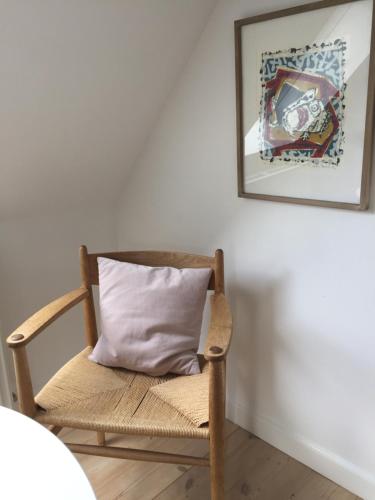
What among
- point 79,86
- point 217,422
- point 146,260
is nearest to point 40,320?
point 146,260

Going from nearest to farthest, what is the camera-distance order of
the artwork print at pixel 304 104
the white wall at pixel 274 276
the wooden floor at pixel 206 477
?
1. the artwork print at pixel 304 104
2. the white wall at pixel 274 276
3. the wooden floor at pixel 206 477

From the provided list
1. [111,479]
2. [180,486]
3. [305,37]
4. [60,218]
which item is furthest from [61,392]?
[305,37]

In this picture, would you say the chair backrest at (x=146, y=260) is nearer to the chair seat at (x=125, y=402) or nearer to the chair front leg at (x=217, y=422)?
the chair seat at (x=125, y=402)

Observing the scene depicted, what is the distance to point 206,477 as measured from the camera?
1.65 m

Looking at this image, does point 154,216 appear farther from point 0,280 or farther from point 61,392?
point 61,392

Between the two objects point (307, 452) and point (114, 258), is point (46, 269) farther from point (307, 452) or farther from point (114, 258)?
point (307, 452)

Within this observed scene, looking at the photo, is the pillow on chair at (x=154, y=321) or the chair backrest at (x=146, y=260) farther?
the chair backrest at (x=146, y=260)

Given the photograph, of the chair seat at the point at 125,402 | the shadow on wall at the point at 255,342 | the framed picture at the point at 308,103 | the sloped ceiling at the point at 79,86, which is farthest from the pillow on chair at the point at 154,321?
the sloped ceiling at the point at 79,86

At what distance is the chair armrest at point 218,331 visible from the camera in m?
1.18

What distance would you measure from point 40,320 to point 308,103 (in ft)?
3.48

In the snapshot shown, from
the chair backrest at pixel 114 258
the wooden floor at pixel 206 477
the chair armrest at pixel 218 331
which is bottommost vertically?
the wooden floor at pixel 206 477

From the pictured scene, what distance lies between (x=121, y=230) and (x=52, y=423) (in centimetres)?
102

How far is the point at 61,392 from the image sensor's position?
1.41 m

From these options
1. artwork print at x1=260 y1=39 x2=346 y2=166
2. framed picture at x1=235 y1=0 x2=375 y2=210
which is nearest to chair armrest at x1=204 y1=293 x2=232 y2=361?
framed picture at x1=235 y1=0 x2=375 y2=210
